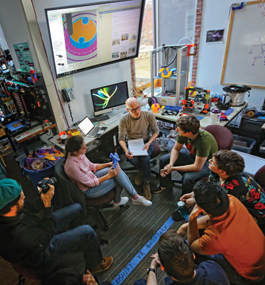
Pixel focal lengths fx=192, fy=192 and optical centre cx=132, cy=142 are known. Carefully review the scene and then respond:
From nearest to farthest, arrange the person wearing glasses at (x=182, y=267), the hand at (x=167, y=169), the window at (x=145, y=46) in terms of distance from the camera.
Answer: the person wearing glasses at (x=182, y=267), the hand at (x=167, y=169), the window at (x=145, y=46)

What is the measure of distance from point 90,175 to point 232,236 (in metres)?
1.32

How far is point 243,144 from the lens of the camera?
9.32 feet

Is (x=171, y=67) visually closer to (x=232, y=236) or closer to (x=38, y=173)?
(x=38, y=173)

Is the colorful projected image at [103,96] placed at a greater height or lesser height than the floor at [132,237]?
greater

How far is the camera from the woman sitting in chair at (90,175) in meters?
1.77

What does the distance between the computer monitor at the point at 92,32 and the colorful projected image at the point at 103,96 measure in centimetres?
40

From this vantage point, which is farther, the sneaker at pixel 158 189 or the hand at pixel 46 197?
the sneaker at pixel 158 189

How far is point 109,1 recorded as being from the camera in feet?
8.02

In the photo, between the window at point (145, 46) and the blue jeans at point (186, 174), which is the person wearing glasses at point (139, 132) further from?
the window at point (145, 46)

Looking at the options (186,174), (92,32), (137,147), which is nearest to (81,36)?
(92,32)

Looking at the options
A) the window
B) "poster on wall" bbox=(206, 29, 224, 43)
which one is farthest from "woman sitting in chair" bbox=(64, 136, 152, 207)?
"poster on wall" bbox=(206, 29, 224, 43)

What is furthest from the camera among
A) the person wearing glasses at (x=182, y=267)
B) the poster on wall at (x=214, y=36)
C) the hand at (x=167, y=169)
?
the poster on wall at (x=214, y=36)

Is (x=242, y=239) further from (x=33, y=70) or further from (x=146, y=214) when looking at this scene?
(x=33, y=70)

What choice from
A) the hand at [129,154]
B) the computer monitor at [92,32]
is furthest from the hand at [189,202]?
the computer monitor at [92,32]
